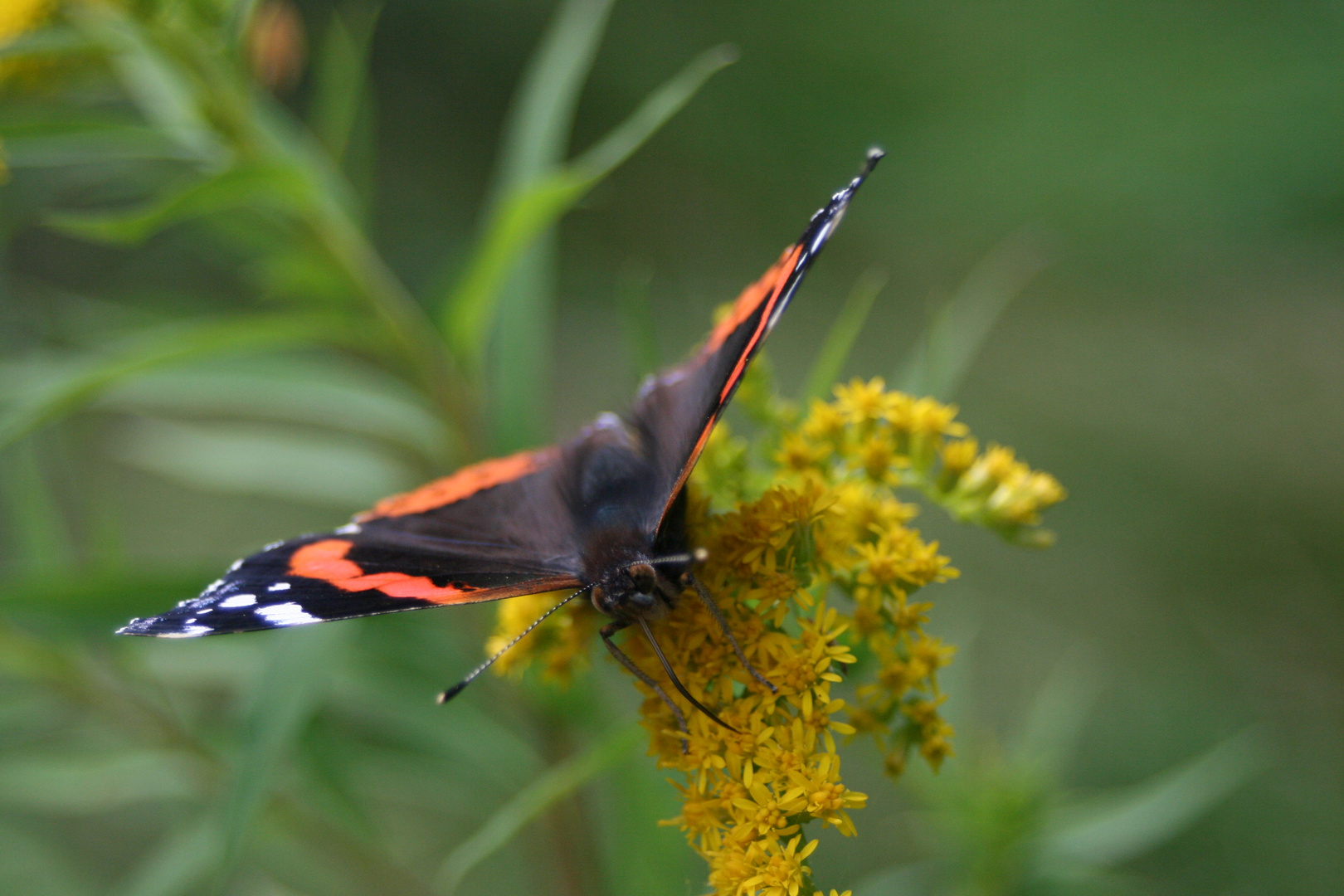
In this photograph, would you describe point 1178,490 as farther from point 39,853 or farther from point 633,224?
point 39,853

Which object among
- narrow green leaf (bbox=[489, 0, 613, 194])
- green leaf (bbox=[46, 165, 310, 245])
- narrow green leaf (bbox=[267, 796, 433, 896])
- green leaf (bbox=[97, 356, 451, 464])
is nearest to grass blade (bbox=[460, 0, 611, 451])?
narrow green leaf (bbox=[489, 0, 613, 194])

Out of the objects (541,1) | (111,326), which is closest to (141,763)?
(111,326)

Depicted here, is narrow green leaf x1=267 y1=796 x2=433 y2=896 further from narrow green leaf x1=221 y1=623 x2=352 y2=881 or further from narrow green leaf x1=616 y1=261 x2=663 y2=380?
narrow green leaf x1=616 y1=261 x2=663 y2=380

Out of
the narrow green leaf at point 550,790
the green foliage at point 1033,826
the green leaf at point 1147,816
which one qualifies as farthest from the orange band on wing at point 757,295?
the green leaf at point 1147,816

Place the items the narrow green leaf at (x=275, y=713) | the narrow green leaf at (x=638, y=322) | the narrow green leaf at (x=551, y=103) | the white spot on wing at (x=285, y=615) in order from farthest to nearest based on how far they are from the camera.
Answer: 1. the narrow green leaf at (x=551, y=103)
2. the narrow green leaf at (x=638, y=322)
3. the narrow green leaf at (x=275, y=713)
4. the white spot on wing at (x=285, y=615)

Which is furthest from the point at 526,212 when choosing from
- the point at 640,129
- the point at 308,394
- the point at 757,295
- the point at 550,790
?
the point at 550,790

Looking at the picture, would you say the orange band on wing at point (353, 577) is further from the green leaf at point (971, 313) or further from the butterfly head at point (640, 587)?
the green leaf at point (971, 313)
